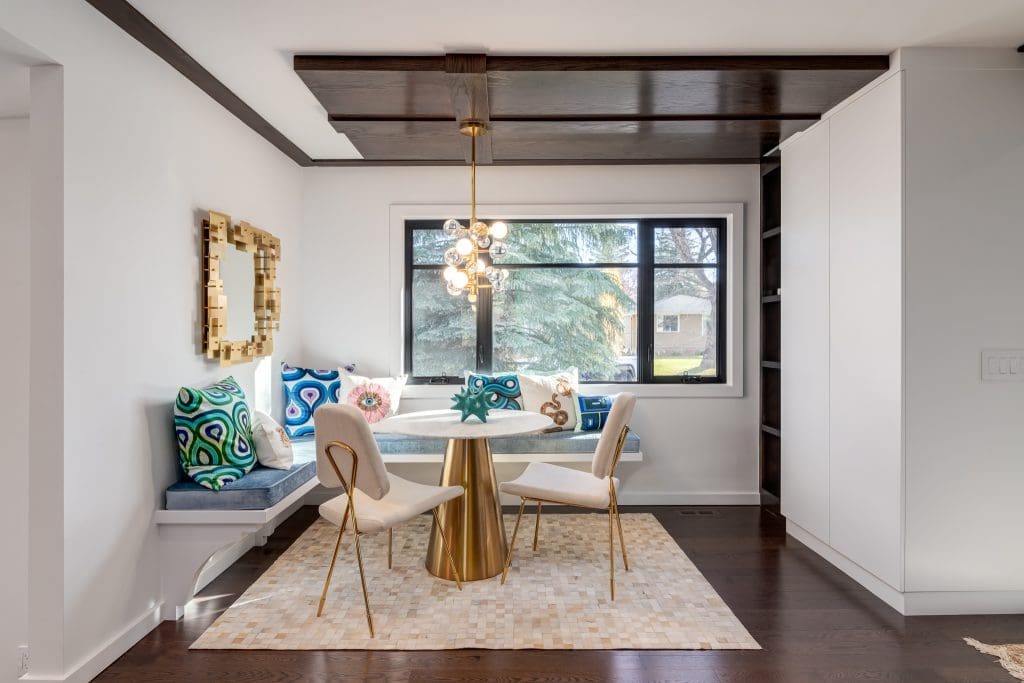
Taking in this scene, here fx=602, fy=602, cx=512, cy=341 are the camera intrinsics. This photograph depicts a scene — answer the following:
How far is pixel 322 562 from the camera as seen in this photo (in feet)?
10.3

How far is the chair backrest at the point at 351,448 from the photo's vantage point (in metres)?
2.38

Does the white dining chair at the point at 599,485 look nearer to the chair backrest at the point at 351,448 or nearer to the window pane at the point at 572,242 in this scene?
the chair backrest at the point at 351,448

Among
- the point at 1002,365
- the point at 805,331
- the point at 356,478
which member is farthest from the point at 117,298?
the point at 1002,365

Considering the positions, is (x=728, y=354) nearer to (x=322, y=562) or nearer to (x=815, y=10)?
(x=815, y=10)

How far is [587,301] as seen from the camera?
172 inches

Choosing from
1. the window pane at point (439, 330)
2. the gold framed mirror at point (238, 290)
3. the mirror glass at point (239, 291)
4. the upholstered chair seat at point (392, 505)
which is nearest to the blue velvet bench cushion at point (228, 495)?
the upholstered chair seat at point (392, 505)

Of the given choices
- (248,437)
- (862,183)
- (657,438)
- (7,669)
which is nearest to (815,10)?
(862,183)

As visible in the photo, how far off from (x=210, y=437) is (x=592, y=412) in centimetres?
236

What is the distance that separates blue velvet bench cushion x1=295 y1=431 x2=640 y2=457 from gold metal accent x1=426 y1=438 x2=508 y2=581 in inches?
30.8

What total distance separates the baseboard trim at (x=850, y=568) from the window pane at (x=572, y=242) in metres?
2.06

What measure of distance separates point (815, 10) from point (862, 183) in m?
0.96

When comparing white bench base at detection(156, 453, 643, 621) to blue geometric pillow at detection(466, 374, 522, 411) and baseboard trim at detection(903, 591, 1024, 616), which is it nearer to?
blue geometric pillow at detection(466, 374, 522, 411)

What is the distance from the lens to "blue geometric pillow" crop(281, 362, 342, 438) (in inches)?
152

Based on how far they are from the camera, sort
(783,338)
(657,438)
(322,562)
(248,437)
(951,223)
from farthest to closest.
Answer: (657,438) → (783,338) → (322,562) → (248,437) → (951,223)
